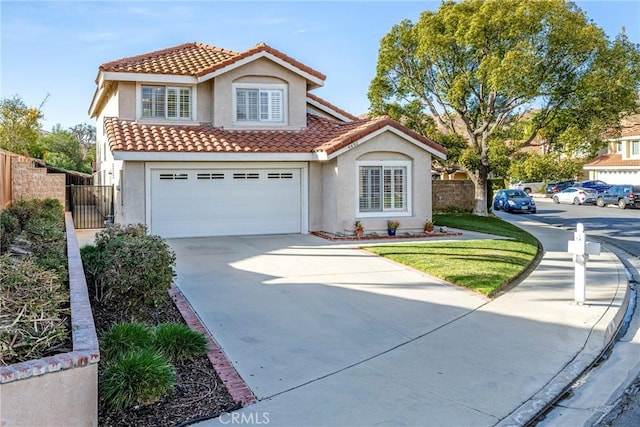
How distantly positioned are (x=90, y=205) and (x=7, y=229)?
9.75 m

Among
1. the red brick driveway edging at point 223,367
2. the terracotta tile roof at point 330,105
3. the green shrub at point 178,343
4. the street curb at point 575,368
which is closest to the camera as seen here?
the street curb at point 575,368

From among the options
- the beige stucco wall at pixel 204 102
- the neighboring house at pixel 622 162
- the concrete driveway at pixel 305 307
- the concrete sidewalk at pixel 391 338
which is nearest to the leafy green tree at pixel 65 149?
the beige stucco wall at pixel 204 102

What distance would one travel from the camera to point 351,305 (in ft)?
31.0

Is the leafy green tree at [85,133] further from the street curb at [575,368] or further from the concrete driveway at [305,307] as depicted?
the street curb at [575,368]

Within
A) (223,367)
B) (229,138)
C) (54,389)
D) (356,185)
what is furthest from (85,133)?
(54,389)

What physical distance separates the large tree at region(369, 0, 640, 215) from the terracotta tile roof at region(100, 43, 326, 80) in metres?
7.26

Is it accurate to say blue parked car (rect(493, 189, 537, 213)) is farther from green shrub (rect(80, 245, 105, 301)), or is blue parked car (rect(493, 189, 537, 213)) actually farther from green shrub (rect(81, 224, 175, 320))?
green shrub (rect(81, 224, 175, 320))

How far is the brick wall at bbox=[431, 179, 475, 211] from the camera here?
91.1 feet

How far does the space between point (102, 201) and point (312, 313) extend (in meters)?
15.7

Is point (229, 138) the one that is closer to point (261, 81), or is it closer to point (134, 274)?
point (261, 81)

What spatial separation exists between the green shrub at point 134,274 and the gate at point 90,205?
45.3ft

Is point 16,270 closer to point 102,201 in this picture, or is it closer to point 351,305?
point 351,305

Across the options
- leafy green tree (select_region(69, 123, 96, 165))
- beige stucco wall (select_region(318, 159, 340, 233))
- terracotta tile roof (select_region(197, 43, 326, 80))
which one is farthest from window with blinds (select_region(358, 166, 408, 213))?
leafy green tree (select_region(69, 123, 96, 165))

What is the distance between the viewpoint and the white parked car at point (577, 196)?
41.7 metres
